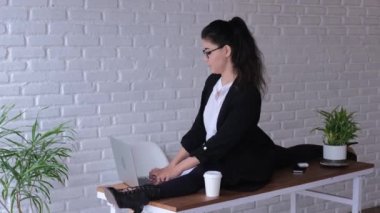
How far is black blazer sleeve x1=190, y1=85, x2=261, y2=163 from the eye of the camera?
2551mm

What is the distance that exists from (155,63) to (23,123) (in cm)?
83

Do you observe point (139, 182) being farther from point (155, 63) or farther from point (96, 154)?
point (155, 63)

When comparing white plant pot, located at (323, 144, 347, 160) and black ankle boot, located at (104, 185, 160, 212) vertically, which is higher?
white plant pot, located at (323, 144, 347, 160)

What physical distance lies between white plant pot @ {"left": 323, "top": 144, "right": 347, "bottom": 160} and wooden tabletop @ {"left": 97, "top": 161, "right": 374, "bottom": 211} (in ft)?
0.20

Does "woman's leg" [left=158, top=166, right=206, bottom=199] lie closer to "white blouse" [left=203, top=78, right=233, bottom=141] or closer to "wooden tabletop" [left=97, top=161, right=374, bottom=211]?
"wooden tabletop" [left=97, top=161, right=374, bottom=211]

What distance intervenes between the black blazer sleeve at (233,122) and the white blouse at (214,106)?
4.4 inches

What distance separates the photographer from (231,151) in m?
2.63

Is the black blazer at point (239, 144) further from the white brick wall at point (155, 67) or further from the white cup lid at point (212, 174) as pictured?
the white brick wall at point (155, 67)

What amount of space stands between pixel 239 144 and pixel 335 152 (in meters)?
0.74

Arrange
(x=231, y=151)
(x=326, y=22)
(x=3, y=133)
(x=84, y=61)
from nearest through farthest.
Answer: (x=231, y=151) < (x=3, y=133) < (x=84, y=61) < (x=326, y=22)

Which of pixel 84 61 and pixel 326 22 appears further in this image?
pixel 326 22

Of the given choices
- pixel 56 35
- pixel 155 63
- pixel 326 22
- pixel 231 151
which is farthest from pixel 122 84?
pixel 326 22

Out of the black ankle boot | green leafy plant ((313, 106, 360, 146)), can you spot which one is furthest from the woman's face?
green leafy plant ((313, 106, 360, 146))

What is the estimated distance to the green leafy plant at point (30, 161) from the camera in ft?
8.99
